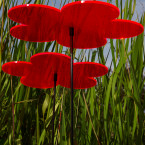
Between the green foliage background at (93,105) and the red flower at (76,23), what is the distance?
0.68ft

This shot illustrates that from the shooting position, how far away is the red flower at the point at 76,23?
483mm

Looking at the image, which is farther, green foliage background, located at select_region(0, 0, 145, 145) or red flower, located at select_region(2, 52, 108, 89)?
green foliage background, located at select_region(0, 0, 145, 145)

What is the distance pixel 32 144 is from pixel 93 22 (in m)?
0.60

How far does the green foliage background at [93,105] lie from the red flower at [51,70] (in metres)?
0.11

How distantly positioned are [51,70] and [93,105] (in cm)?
36

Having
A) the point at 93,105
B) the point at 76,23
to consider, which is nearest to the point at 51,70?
the point at 76,23

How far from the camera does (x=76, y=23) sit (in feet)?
1.78

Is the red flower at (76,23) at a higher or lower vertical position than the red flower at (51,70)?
higher

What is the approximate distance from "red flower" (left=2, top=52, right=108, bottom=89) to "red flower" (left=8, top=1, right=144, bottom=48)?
0.23ft

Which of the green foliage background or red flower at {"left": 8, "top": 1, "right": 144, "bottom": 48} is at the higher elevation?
red flower at {"left": 8, "top": 1, "right": 144, "bottom": 48}

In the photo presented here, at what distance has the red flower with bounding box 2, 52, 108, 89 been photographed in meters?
0.58

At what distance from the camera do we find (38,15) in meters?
0.52

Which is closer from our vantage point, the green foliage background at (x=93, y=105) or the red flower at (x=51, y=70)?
the red flower at (x=51, y=70)

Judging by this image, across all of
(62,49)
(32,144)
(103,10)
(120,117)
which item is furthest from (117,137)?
(103,10)
